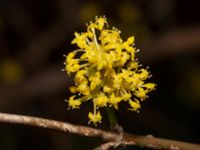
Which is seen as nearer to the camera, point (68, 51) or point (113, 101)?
point (113, 101)

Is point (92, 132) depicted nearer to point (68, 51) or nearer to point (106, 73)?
point (106, 73)

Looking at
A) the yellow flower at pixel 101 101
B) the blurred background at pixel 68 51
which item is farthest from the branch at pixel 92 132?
the blurred background at pixel 68 51

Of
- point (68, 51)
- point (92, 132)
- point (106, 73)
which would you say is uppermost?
point (68, 51)

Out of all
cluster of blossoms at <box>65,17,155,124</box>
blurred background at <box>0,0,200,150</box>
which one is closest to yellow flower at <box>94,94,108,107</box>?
cluster of blossoms at <box>65,17,155,124</box>

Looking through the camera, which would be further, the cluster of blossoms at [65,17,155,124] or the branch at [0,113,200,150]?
the cluster of blossoms at [65,17,155,124]

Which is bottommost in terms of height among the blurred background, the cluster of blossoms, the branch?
the branch

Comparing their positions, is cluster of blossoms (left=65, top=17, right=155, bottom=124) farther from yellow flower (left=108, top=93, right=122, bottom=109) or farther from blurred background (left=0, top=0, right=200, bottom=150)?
blurred background (left=0, top=0, right=200, bottom=150)

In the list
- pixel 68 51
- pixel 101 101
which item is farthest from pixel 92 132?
pixel 68 51

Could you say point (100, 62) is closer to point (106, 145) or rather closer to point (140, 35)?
point (106, 145)
